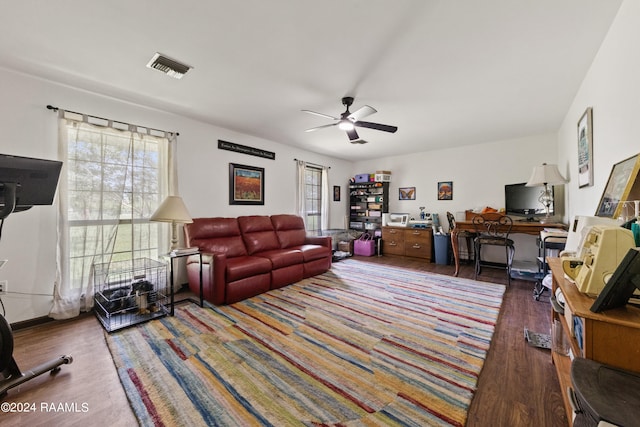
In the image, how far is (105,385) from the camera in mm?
1593

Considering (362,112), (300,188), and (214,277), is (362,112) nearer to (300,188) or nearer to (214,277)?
(214,277)

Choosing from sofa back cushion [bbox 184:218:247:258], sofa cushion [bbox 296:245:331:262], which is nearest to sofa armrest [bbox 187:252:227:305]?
sofa back cushion [bbox 184:218:247:258]

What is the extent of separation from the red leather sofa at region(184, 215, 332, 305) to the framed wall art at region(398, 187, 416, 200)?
2510 mm

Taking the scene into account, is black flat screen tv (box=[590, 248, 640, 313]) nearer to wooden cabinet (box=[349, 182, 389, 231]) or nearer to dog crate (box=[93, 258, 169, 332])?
dog crate (box=[93, 258, 169, 332])

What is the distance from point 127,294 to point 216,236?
45.4 inches

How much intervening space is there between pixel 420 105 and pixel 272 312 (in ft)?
9.69

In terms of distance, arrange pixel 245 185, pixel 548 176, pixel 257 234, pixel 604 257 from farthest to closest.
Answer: pixel 245 185 < pixel 257 234 < pixel 548 176 < pixel 604 257

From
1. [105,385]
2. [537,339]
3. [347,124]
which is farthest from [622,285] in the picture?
[105,385]

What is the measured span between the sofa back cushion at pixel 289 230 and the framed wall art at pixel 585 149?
362 cm

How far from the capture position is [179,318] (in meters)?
2.49

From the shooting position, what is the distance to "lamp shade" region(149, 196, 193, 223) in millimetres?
2607

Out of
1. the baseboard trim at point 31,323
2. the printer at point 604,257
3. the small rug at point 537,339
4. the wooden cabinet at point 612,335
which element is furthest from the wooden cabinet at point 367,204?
the baseboard trim at point 31,323

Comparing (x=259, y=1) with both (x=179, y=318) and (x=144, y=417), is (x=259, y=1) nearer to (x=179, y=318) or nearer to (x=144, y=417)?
(x=144, y=417)

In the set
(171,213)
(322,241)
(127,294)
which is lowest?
(127,294)
